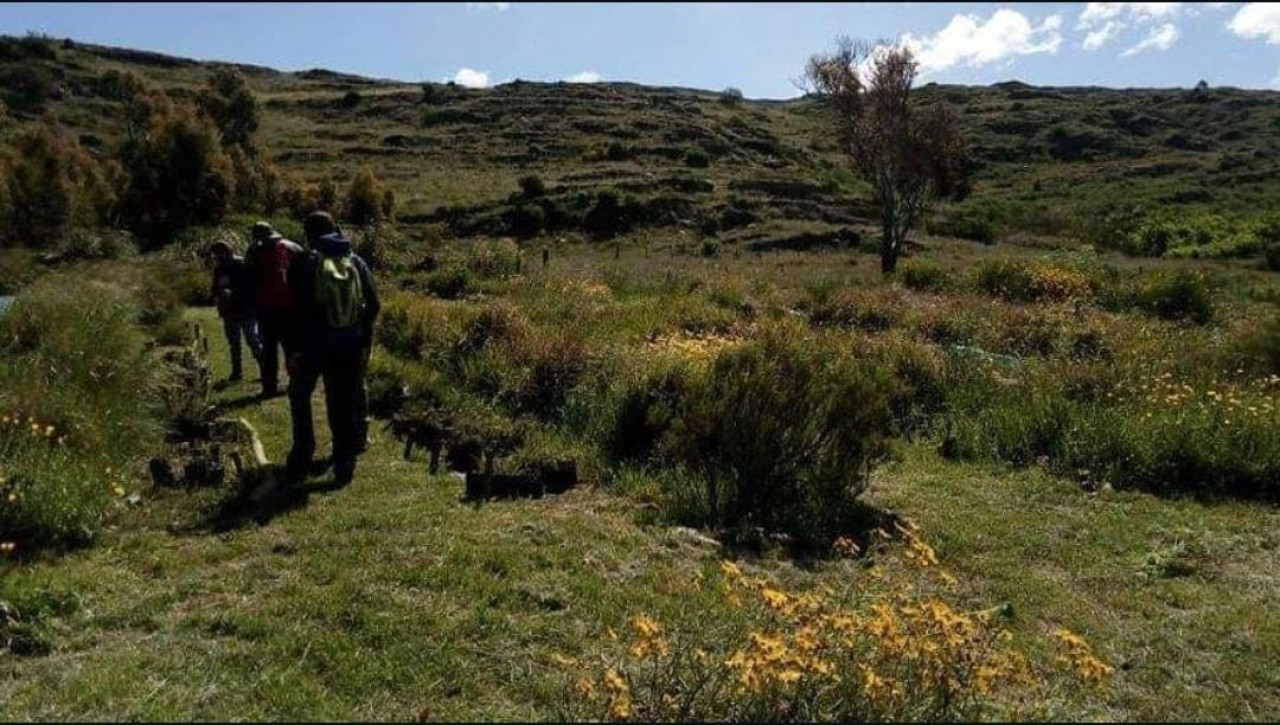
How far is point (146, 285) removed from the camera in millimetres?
15391

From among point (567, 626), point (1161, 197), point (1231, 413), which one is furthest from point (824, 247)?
point (567, 626)

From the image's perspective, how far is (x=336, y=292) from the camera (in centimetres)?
657

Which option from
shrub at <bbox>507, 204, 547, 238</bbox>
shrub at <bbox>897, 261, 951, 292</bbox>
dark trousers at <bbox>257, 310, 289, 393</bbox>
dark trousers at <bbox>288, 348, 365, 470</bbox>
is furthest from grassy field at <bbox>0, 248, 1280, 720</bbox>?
shrub at <bbox>507, 204, 547, 238</bbox>

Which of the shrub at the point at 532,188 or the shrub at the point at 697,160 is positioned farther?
the shrub at the point at 697,160

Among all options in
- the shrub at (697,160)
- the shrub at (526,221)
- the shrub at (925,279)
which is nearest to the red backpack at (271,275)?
the shrub at (925,279)

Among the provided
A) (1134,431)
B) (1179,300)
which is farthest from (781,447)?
(1179,300)

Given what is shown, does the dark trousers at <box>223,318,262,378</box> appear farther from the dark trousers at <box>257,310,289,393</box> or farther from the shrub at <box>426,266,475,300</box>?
the shrub at <box>426,266,475,300</box>

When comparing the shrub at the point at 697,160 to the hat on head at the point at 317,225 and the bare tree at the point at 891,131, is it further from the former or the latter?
the hat on head at the point at 317,225

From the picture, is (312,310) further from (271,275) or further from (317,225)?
(271,275)

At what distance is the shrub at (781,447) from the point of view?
650cm

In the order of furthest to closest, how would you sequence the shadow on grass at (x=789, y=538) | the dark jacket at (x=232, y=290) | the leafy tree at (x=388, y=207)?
the leafy tree at (x=388, y=207), the dark jacket at (x=232, y=290), the shadow on grass at (x=789, y=538)

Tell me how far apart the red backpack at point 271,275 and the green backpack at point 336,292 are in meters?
1.95

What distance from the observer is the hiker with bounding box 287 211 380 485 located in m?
6.62

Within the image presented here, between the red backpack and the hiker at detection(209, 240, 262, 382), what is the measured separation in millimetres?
1543
